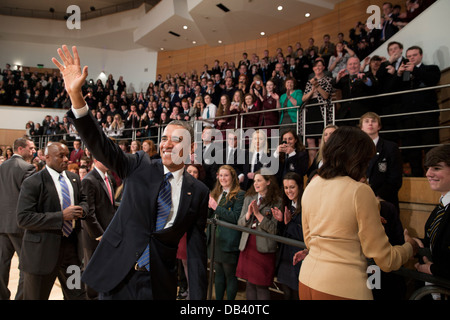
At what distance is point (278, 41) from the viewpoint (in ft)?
39.4

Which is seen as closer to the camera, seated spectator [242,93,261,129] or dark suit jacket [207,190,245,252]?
dark suit jacket [207,190,245,252]

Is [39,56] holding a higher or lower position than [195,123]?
higher

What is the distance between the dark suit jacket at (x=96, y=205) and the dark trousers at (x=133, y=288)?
1757mm

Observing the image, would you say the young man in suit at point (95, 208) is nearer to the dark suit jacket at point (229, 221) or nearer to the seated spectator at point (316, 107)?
the dark suit jacket at point (229, 221)

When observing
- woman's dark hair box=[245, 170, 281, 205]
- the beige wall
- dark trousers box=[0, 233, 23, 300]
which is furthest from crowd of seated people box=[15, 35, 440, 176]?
the beige wall

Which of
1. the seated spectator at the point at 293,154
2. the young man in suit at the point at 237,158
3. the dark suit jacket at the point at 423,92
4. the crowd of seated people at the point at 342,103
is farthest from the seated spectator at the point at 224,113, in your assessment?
the dark suit jacket at the point at 423,92

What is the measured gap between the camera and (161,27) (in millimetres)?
12992

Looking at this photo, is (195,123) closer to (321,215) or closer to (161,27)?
(321,215)

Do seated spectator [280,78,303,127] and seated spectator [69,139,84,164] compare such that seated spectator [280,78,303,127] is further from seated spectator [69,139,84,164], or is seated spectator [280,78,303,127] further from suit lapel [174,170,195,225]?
seated spectator [69,139,84,164]

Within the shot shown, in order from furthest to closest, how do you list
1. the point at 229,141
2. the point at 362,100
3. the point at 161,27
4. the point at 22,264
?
the point at 161,27 < the point at 229,141 < the point at 362,100 < the point at 22,264

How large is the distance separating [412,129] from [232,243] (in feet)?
7.58

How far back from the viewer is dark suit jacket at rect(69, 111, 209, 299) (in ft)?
4.37
